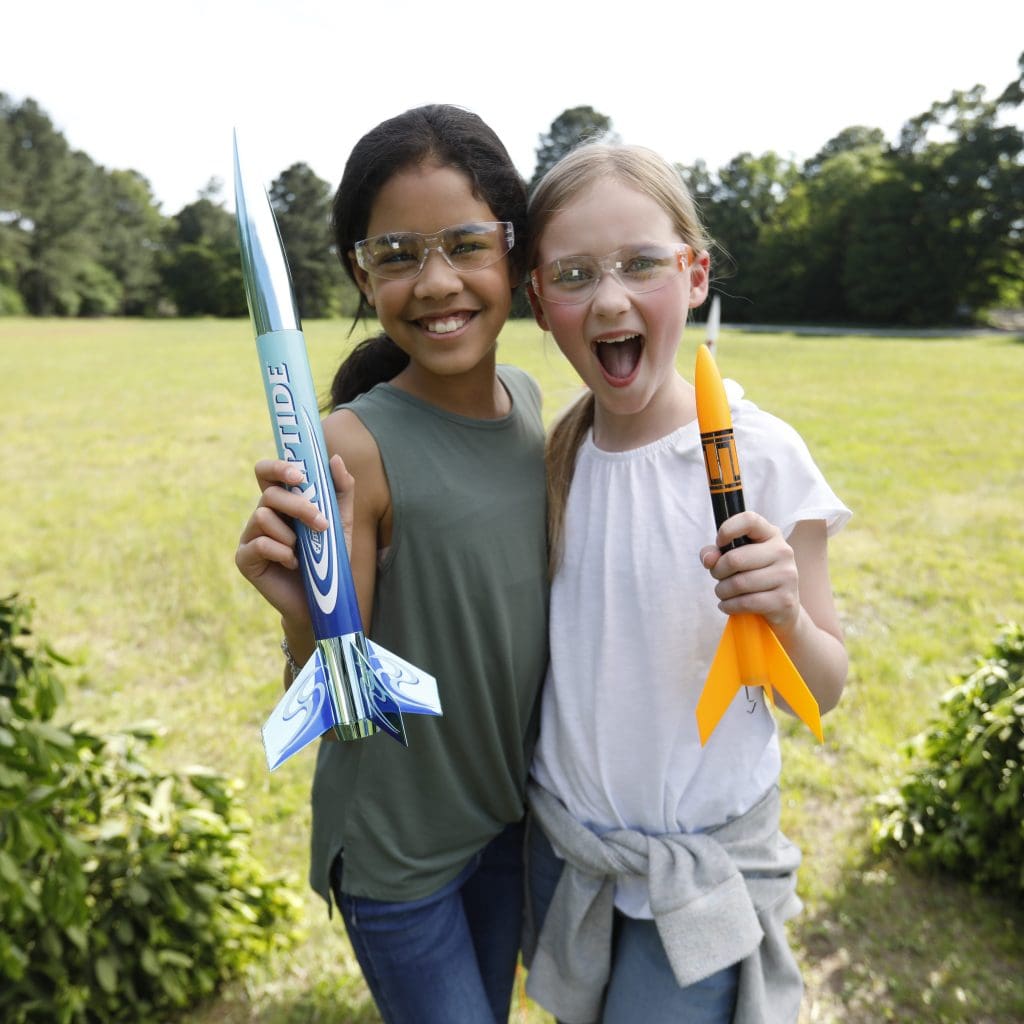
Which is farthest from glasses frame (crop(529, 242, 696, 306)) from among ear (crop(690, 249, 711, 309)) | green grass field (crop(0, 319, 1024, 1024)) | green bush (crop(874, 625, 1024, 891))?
green bush (crop(874, 625, 1024, 891))

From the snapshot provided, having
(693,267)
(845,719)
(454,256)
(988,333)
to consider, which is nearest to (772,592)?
(693,267)

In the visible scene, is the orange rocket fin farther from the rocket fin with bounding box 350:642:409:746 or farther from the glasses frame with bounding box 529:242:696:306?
the glasses frame with bounding box 529:242:696:306

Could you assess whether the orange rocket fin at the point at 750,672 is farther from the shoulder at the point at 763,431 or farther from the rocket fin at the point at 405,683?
the rocket fin at the point at 405,683

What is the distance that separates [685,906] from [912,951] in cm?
234

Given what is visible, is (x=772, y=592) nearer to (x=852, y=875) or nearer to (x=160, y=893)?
(x=160, y=893)

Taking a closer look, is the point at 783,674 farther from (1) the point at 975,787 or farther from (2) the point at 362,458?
(1) the point at 975,787

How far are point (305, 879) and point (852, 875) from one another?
8.54 ft

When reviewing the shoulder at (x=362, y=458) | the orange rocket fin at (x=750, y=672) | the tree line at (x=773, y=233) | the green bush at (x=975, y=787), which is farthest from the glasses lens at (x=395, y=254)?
the tree line at (x=773, y=233)

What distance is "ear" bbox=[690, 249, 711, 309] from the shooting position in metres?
1.98

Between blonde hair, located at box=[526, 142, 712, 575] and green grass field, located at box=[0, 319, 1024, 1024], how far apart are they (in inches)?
16.7

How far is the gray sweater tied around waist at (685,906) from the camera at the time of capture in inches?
70.8

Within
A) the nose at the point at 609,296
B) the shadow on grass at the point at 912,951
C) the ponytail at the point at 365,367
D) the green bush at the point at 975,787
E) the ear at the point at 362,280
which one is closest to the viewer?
the nose at the point at 609,296

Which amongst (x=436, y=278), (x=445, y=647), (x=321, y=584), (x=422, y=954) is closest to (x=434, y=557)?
(x=445, y=647)

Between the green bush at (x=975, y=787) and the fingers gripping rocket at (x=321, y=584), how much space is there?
9.30 ft
